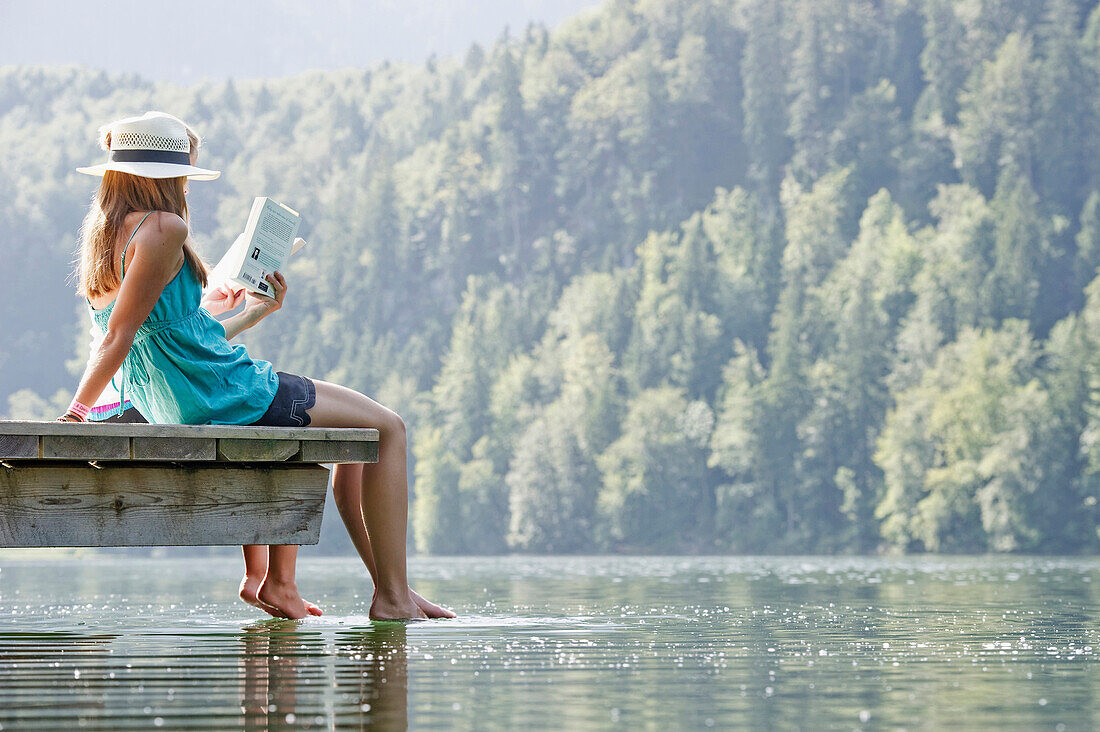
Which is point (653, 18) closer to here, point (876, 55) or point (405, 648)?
point (876, 55)

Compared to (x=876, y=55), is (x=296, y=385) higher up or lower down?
lower down

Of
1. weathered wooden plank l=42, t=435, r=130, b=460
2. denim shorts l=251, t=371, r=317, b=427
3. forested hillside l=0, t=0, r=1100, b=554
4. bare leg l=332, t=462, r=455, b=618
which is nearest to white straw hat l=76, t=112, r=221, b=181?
denim shorts l=251, t=371, r=317, b=427

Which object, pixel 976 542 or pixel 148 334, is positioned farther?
pixel 976 542

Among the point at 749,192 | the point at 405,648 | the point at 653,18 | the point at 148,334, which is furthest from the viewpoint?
the point at 653,18

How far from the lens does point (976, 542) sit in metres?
62.6

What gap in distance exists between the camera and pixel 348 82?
15050 centimetres

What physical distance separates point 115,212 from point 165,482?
1.05 meters

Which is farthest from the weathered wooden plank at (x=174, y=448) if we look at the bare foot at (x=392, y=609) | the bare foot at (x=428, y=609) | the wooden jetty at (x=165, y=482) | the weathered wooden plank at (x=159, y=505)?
the bare foot at (x=428, y=609)

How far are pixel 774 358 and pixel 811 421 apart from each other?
16.3 ft

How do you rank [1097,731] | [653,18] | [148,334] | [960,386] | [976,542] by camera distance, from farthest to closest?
1. [653,18]
2. [960,386]
3. [976,542]
4. [148,334]
5. [1097,731]

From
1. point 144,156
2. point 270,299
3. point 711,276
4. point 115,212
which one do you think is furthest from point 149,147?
point 711,276

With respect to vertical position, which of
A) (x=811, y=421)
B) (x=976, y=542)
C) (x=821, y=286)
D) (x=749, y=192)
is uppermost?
(x=749, y=192)

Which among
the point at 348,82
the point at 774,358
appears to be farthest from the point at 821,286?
the point at 348,82

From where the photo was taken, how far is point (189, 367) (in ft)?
21.0
